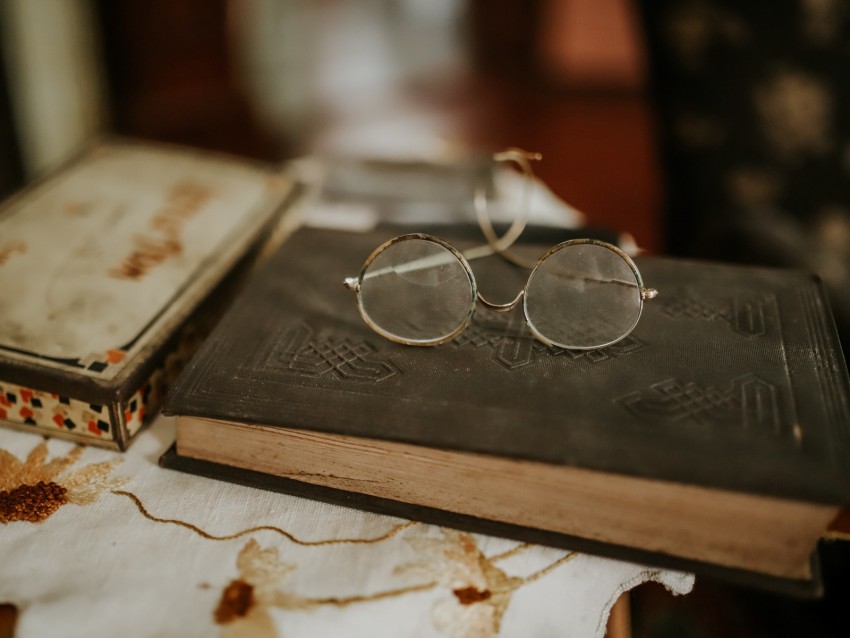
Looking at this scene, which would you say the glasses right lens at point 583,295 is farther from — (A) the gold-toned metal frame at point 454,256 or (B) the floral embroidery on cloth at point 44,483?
(B) the floral embroidery on cloth at point 44,483

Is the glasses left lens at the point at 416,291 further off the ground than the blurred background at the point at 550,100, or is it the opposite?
the glasses left lens at the point at 416,291

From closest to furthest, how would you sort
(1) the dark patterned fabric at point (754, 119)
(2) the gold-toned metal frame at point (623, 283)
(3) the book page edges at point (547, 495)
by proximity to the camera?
1. (3) the book page edges at point (547, 495)
2. (2) the gold-toned metal frame at point (623, 283)
3. (1) the dark patterned fabric at point (754, 119)

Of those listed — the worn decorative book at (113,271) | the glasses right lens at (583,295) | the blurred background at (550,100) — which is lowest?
the blurred background at (550,100)

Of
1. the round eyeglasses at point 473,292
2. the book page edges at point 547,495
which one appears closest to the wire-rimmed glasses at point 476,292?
the round eyeglasses at point 473,292

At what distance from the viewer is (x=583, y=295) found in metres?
0.69

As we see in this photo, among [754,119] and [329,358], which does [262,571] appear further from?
[754,119]

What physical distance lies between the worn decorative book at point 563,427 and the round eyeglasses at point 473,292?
0.02m

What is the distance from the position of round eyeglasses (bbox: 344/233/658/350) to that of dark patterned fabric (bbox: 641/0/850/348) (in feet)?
1.17

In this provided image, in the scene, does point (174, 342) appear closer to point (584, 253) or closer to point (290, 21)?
point (584, 253)

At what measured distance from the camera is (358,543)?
60cm

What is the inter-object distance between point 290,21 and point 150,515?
9.87ft

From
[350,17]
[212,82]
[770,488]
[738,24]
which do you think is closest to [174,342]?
[770,488]

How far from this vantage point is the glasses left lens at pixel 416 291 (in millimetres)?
672

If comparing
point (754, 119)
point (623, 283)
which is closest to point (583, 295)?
point (623, 283)
